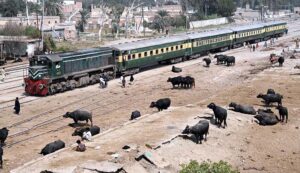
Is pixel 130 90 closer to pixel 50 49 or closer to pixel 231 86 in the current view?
pixel 231 86

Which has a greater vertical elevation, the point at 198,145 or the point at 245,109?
the point at 245,109

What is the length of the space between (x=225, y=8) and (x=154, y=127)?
447ft

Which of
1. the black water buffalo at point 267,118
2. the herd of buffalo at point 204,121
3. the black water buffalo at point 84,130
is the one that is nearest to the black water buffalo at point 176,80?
the herd of buffalo at point 204,121

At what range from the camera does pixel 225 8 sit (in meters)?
159

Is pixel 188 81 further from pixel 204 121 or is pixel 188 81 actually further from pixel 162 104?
pixel 204 121

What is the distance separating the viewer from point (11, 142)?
27.8 metres

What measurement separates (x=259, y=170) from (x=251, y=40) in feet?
210

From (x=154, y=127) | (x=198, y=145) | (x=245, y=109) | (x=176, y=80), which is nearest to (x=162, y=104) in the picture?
(x=245, y=109)

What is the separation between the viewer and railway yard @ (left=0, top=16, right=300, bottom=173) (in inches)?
906

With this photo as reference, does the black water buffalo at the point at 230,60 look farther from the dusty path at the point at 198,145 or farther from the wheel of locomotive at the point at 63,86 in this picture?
the dusty path at the point at 198,145

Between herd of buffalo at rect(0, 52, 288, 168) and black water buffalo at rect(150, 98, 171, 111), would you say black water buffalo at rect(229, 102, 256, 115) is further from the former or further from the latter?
black water buffalo at rect(150, 98, 171, 111)

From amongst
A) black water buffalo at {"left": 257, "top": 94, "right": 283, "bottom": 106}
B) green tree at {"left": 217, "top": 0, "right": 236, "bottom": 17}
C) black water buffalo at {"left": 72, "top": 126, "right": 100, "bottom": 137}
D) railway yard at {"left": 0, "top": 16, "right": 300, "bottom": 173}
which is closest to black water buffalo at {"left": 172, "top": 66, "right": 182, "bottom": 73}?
railway yard at {"left": 0, "top": 16, "right": 300, "bottom": 173}

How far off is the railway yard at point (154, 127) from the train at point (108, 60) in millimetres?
1128

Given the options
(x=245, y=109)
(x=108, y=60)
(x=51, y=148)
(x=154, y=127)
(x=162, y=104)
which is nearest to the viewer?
(x=51, y=148)
